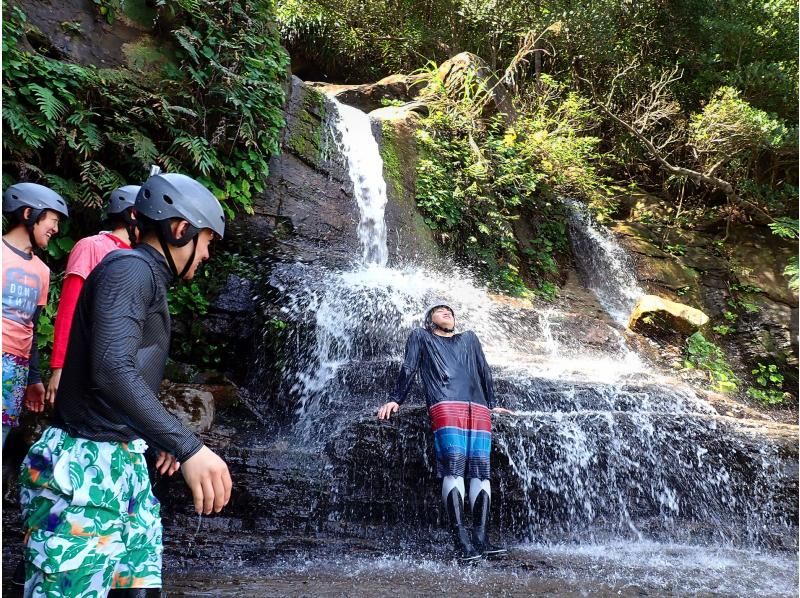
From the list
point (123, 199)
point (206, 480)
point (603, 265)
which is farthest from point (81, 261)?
point (603, 265)

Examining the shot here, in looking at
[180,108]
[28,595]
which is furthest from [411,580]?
[180,108]

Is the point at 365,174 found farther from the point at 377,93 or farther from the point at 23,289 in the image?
the point at 23,289

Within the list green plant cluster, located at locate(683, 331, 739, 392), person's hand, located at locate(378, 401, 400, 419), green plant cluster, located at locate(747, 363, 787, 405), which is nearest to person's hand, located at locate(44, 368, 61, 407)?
person's hand, located at locate(378, 401, 400, 419)

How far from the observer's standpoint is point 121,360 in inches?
62.1

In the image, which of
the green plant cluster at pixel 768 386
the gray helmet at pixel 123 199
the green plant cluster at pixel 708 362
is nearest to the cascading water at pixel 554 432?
the green plant cluster at pixel 708 362

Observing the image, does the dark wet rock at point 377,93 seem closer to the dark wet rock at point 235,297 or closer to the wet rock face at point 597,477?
the dark wet rock at point 235,297

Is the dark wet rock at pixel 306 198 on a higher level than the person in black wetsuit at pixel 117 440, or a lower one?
higher

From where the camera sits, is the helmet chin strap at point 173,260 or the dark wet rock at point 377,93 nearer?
the helmet chin strap at point 173,260

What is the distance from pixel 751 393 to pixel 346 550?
938 cm

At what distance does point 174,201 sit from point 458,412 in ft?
9.50

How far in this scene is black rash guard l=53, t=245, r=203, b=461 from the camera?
156 cm

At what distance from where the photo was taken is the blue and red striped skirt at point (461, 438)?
4105mm

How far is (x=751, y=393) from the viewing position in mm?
10398

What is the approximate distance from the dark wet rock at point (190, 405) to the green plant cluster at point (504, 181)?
6.56m
